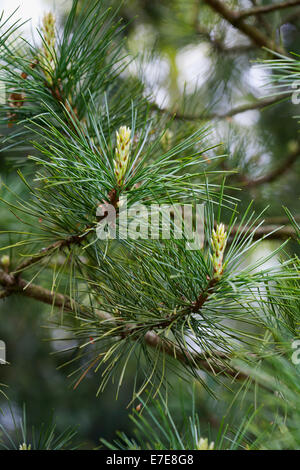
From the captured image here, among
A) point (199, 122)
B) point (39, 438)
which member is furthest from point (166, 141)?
point (39, 438)

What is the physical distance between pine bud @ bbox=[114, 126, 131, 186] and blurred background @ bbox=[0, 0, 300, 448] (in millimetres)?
405

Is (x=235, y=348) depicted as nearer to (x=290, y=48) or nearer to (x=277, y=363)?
(x=277, y=363)

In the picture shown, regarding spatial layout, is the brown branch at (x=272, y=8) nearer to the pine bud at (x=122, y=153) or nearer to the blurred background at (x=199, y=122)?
the blurred background at (x=199, y=122)

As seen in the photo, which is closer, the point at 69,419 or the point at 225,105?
the point at 225,105

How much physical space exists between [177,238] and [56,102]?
0.23 m

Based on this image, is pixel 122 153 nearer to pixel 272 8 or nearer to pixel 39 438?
pixel 39 438

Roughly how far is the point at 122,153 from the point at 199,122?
1.46ft

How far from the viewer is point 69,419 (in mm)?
1393

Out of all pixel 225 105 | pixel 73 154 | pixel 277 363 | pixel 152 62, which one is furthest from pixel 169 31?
pixel 277 363

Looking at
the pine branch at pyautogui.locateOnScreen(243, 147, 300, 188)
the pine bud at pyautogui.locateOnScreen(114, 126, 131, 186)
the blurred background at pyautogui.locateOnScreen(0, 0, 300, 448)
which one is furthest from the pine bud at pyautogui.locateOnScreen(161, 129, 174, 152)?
the pine branch at pyautogui.locateOnScreen(243, 147, 300, 188)

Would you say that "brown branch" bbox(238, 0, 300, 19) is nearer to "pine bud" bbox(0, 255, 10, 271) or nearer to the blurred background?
the blurred background

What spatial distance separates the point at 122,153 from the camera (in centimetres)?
40

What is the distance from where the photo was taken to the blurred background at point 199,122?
0.99 m
